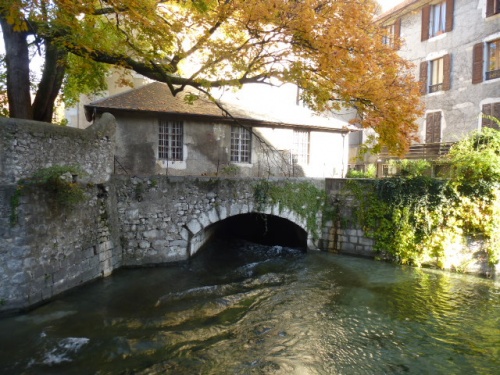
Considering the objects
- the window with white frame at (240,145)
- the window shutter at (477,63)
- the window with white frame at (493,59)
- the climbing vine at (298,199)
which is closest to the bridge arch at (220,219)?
the climbing vine at (298,199)

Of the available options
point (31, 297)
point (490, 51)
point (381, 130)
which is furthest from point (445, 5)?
point (31, 297)

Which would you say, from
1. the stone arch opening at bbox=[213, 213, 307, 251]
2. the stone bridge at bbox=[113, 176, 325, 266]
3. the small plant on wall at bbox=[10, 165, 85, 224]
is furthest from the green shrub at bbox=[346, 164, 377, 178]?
the small plant on wall at bbox=[10, 165, 85, 224]

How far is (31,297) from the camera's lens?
251 inches

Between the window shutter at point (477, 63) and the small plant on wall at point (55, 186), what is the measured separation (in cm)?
1659

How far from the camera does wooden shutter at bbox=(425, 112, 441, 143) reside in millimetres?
16938

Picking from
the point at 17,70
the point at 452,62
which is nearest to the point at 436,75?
the point at 452,62

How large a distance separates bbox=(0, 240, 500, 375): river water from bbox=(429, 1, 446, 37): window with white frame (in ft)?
43.8

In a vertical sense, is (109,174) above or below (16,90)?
below

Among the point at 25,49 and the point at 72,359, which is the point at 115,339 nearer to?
the point at 72,359

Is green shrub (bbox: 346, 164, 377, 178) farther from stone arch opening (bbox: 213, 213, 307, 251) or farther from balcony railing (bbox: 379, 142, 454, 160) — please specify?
stone arch opening (bbox: 213, 213, 307, 251)

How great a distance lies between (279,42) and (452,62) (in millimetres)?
13263

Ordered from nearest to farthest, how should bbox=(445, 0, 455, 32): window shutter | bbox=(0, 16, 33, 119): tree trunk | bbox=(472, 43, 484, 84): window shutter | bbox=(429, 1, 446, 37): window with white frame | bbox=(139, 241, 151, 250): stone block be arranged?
bbox=(0, 16, 33, 119): tree trunk → bbox=(139, 241, 151, 250): stone block → bbox=(472, 43, 484, 84): window shutter → bbox=(445, 0, 455, 32): window shutter → bbox=(429, 1, 446, 37): window with white frame

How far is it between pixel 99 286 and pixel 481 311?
846 centimetres

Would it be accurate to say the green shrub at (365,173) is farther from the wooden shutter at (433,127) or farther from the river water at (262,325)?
the river water at (262,325)
